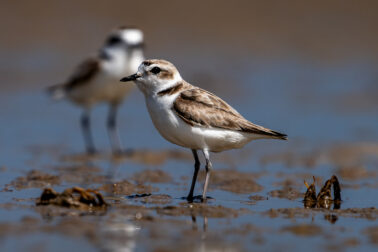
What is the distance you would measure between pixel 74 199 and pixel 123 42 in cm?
686

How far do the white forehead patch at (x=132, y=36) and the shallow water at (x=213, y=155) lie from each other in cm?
202

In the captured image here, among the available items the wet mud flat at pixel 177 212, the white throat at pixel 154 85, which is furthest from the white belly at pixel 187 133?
the wet mud flat at pixel 177 212

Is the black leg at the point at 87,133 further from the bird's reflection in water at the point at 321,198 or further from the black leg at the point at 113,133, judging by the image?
the bird's reflection in water at the point at 321,198

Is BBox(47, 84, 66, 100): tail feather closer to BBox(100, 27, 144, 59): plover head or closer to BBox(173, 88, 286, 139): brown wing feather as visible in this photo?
BBox(100, 27, 144, 59): plover head

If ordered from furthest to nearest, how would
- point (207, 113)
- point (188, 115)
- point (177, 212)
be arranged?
point (207, 113) < point (188, 115) < point (177, 212)

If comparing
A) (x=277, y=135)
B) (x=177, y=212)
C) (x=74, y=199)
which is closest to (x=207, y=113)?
(x=277, y=135)

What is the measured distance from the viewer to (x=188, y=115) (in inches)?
320

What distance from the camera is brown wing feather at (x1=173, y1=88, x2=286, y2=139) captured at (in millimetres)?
8156

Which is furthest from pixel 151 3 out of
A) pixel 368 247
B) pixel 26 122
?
pixel 368 247

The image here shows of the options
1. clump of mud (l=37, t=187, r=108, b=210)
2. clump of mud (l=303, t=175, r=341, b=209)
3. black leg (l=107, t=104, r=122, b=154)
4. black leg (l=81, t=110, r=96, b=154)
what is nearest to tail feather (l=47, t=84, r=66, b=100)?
black leg (l=81, t=110, r=96, b=154)

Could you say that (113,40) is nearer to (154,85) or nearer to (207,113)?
(154,85)

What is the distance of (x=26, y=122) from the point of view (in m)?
15.5

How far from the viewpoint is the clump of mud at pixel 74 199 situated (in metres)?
7.70

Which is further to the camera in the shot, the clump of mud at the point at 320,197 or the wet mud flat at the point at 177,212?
the clump of mud at the point at 320,197
